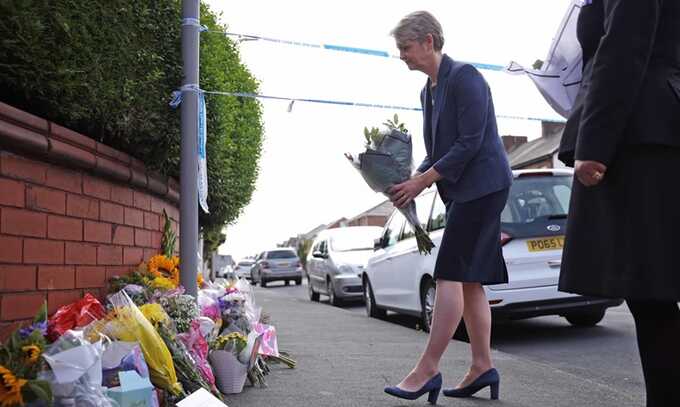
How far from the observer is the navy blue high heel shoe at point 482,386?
3.60 m

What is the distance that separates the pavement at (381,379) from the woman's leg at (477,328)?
0.54 ft

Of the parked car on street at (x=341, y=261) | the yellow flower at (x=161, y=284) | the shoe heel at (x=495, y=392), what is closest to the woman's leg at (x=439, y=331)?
the shoe heel at (x=495, y=392)

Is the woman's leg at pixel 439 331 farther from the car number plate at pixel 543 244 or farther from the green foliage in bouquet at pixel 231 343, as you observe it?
the car number plate at pixel 543 244

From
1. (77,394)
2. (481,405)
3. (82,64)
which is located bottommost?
(481,405)

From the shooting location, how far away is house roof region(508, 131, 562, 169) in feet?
128

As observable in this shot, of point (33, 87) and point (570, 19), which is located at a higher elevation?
point (570, 19)

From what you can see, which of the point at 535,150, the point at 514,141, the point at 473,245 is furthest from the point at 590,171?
the point at 514,141

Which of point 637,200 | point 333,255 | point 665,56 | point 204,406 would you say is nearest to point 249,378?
point 204,406

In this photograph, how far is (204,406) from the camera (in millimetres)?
2803

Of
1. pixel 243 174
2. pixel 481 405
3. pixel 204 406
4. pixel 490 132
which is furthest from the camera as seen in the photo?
pixel 243 174

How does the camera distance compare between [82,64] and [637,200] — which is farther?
[82,64]

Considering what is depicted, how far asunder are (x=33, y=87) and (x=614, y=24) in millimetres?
2201

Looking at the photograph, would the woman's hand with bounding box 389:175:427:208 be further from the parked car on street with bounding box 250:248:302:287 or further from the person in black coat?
the parked car on street with bounding box 250:248:302:287

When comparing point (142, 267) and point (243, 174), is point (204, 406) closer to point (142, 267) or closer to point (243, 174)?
point (142, 267)
